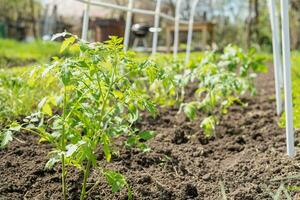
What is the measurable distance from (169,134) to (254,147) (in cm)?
52

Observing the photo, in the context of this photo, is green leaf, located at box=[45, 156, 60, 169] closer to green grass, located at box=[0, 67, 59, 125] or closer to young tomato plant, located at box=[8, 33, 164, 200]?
young tomato plant, located at box=[8, 33, 164, 200]

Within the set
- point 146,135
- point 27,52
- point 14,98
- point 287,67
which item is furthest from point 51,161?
point 27,52

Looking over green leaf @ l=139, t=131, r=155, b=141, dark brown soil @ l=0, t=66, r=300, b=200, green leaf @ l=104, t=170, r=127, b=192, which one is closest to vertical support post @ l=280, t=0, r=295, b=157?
dark brown soil @ l=0, t=66, r=300, b=200

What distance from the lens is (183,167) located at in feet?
7.32

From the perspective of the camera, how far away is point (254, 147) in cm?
256

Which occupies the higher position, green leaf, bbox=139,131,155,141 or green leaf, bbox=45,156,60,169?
green leaf, bbox=139,131,155,141

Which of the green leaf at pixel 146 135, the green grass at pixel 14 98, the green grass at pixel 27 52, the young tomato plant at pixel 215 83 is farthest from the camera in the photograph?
the green grass at pixel 27 52

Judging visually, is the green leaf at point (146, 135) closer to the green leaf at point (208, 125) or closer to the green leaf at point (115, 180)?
the green leaf at point (115, 180)

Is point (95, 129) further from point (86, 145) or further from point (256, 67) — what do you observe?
point (256, 67)

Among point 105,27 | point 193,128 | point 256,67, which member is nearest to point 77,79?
point 193,128

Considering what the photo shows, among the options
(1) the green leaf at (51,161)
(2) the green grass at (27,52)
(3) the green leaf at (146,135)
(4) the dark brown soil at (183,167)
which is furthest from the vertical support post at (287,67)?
(2) the green grass at (27,52)

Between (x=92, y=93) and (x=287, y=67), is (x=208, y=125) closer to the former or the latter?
(x=287, y=67)

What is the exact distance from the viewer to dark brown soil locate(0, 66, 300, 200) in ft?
6.18

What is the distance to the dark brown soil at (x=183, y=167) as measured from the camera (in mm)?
1884
